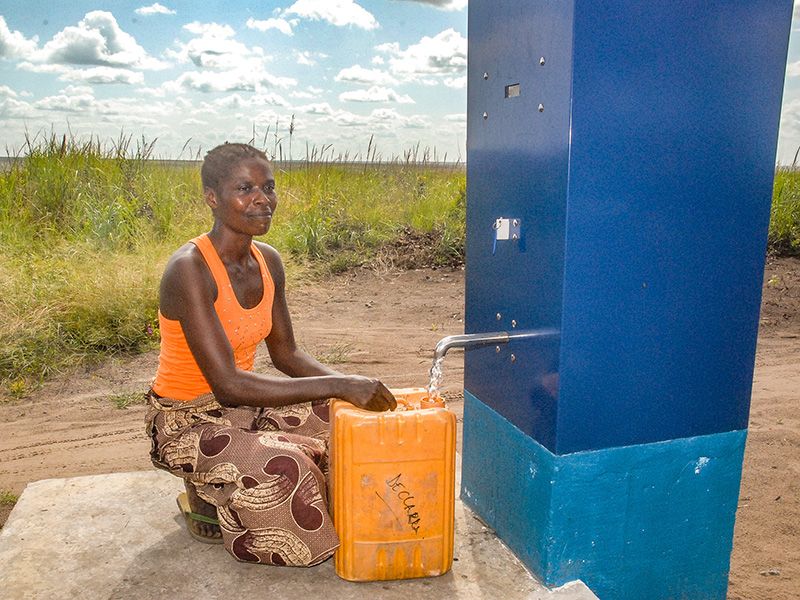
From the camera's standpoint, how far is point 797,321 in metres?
6.61

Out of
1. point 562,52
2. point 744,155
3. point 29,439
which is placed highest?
point 562,52

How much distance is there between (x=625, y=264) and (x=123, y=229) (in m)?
6.01

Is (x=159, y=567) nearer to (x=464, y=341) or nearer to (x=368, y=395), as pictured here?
(x=368, y=395)

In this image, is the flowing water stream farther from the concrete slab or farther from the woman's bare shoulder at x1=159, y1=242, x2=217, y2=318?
the woman's bare shoulder at x1=159, y1=242, x2=217, y2=318

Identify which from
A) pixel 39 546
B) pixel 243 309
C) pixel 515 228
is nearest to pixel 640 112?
pixel 515 228

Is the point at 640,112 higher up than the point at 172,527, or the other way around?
the point at 640,112

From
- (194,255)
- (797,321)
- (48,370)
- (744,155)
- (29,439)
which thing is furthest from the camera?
(797,321)

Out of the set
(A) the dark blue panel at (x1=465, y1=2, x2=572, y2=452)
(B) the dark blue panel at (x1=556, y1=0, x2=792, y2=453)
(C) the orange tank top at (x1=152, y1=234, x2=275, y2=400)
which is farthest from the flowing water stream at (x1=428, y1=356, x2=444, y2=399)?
(C) the orange tank top at (x1=152, y1=234, x2=275, y2=400)

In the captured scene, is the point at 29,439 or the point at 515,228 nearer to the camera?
the point at 515,228

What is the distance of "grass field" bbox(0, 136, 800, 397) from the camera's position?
210 inches

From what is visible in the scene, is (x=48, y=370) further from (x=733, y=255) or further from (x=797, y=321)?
(x=797, y=321)

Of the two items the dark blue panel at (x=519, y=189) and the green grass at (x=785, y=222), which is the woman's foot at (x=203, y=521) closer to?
the dark blue panel at (x=519, y=189)

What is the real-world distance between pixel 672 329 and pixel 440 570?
1.00 meters

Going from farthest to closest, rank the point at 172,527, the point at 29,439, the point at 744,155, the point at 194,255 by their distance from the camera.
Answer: the point at 29,439
the point at 172,527
the point at 194,255
the point at 744,155
